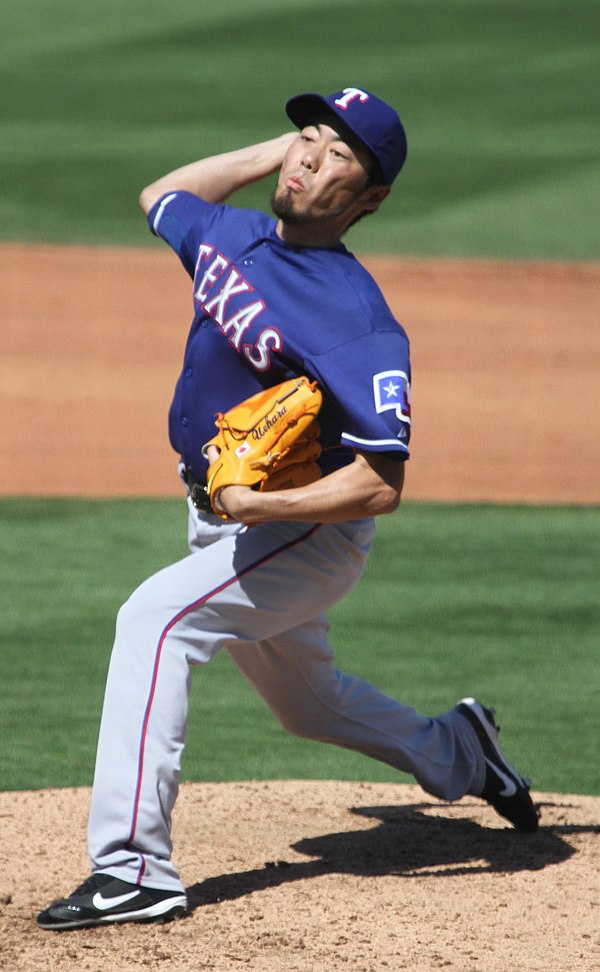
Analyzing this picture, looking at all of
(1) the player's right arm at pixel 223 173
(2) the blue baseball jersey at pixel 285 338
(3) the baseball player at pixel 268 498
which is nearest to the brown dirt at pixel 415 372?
(1) the player's right arm at pixel 223 173

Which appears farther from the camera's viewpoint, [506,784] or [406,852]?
[506,784]

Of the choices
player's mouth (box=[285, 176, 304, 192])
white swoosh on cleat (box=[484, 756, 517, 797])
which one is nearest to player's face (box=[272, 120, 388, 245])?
player's mouth (box=[285, 176, 304, 192])

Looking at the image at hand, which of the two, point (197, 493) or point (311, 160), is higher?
point (311, 160)

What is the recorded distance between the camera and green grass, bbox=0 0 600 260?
51.9 feet

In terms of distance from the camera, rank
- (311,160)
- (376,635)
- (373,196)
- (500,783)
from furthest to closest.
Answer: (376,635), (500,783), (373,196), (311,160)

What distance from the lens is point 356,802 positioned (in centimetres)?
496

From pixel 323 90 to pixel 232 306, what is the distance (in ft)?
52.2

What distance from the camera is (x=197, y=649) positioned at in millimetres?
3781

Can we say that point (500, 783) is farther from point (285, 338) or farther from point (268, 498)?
point (285, 338)

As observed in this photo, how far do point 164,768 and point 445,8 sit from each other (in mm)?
23389

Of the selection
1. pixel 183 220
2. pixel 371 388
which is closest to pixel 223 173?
pixel 183 220

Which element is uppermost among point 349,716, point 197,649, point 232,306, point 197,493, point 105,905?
point 232,306

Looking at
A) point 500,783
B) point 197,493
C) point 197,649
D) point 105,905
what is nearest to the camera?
point 105,905

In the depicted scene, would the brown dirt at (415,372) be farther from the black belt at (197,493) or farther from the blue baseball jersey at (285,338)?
the blue baseball jersey at (285,338)
